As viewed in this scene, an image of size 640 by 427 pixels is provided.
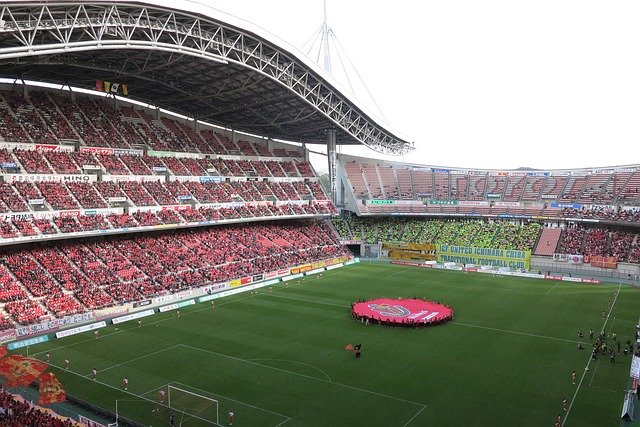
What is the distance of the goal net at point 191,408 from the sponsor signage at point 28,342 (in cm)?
1419

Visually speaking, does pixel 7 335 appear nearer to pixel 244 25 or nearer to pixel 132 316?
pixel 132 316

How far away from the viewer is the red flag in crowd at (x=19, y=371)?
2325cm

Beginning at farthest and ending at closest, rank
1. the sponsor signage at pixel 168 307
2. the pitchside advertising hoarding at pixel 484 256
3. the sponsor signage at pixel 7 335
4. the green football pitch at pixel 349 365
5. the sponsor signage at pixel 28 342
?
the pitchside advertising hoarding at pixel 484 256 < the sponsor signage at pixel 168 307 < the sponsor signage at pixel 7 335 < the sponsor signage at pixel 28 342 < the green football pitch at pixel 349 365

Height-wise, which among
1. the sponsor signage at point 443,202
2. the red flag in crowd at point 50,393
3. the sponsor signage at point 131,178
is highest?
the sponsor signage at point 131,178

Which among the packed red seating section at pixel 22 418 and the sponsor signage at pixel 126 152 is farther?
the sponsor signage at pixel 126 152

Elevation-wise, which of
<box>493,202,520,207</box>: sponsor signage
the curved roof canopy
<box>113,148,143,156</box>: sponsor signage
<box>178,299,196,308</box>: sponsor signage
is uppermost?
the curved roof canopy

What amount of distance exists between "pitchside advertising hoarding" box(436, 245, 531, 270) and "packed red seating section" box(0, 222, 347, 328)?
15874 millimetres

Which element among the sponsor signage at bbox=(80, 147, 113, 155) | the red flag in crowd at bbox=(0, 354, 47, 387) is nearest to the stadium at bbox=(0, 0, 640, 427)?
the red flag in crowd at bbox=(0, 354, 47, 387)

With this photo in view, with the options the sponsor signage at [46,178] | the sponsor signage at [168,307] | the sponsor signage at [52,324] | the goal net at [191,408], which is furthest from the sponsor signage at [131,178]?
the goal net at [191,408]

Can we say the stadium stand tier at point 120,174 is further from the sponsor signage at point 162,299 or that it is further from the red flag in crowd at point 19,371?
the red flag in crowd at point 19,371

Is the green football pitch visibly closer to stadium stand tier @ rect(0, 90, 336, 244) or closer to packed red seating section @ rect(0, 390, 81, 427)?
packed red seating section @ rect(0, 390, 81, 427)

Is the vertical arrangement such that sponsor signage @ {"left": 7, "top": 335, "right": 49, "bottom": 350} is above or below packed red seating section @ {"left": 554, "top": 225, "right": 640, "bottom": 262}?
below

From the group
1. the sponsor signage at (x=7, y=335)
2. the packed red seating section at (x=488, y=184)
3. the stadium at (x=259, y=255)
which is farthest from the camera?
the packed red seating section at (x=488, y=184)

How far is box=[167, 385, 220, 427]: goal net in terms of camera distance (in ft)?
75.4
